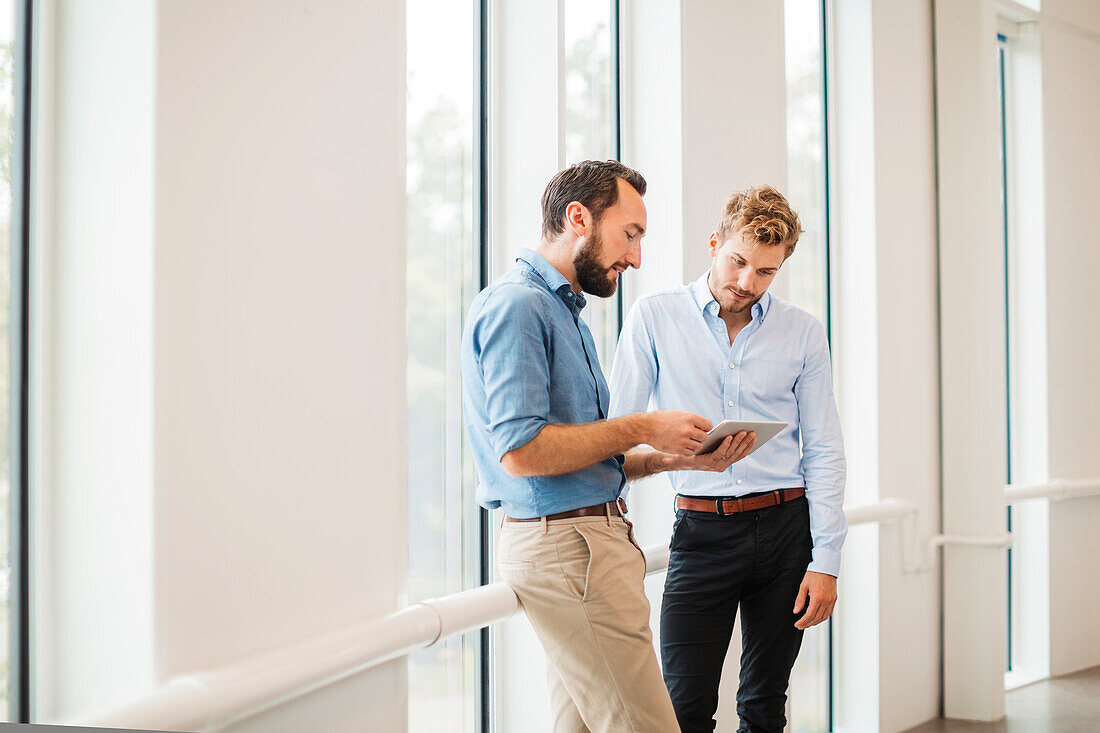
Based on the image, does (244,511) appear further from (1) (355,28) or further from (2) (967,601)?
(2) (967,601)

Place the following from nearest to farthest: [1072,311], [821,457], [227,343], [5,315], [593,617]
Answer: [5,315] < [227,343] < [593,617] < [821,457] < [1072,311]

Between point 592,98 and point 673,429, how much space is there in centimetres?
156

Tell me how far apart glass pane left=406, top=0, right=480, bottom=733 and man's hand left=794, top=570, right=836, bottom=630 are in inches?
36.3

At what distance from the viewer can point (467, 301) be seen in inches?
108

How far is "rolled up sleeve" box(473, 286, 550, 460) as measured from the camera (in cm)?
174

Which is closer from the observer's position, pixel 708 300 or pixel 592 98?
pixel 708 300

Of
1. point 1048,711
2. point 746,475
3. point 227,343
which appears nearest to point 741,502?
point 746,475

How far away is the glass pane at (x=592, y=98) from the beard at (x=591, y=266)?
99 cm

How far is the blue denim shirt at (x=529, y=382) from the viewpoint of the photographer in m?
1.75

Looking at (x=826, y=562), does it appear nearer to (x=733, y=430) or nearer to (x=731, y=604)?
(x=731, y=604)

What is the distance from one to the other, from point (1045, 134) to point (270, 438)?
4698 millimetres

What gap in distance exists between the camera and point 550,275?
1.94 meters

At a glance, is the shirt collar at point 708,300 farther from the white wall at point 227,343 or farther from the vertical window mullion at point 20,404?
the vertical window mullion at point 20,404

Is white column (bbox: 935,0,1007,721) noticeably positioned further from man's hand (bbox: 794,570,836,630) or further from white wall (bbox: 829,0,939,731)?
man's hand (bbox: 794,570,836,630)
